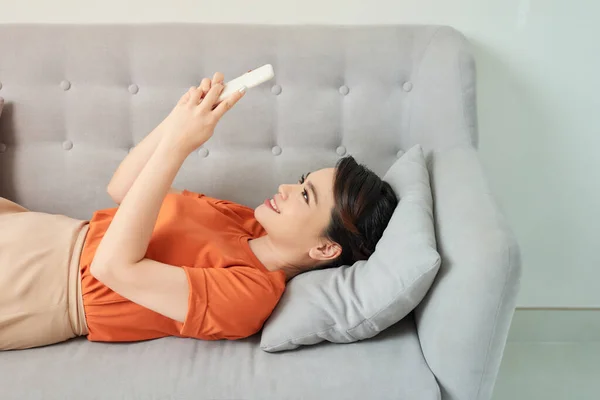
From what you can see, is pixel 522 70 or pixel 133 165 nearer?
pixel 133 165

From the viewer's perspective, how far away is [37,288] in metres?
1.30

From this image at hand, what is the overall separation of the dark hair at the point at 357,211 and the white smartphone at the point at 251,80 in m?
0.32

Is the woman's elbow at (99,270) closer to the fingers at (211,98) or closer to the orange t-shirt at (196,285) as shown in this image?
the orange t-shirt at (196,285)

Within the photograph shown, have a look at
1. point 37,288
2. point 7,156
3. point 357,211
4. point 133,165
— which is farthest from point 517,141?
point 7,156

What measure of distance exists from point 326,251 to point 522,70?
0.95 metres

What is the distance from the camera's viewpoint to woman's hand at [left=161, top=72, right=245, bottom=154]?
1285 millimetres

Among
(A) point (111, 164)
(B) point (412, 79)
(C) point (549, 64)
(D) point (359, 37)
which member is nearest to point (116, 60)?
(A) point (111, 164)

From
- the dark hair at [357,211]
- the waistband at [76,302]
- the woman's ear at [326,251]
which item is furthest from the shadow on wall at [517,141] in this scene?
the waistband at [76,302]

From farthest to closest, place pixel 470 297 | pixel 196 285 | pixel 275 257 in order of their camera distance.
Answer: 1. pixel 275 257
2. pixel 196 285
3. pixel 470 297

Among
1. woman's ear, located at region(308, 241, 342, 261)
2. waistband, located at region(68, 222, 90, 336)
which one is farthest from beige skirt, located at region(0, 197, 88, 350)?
woman's ear, located at region(308, 241, 342, 261)

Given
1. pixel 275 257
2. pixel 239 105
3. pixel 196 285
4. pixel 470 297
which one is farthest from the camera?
pixel 239 105

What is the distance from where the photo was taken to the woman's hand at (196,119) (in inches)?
50.6

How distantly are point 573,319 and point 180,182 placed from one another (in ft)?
5.05

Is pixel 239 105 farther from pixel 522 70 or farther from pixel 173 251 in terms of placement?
pixel 522 70
